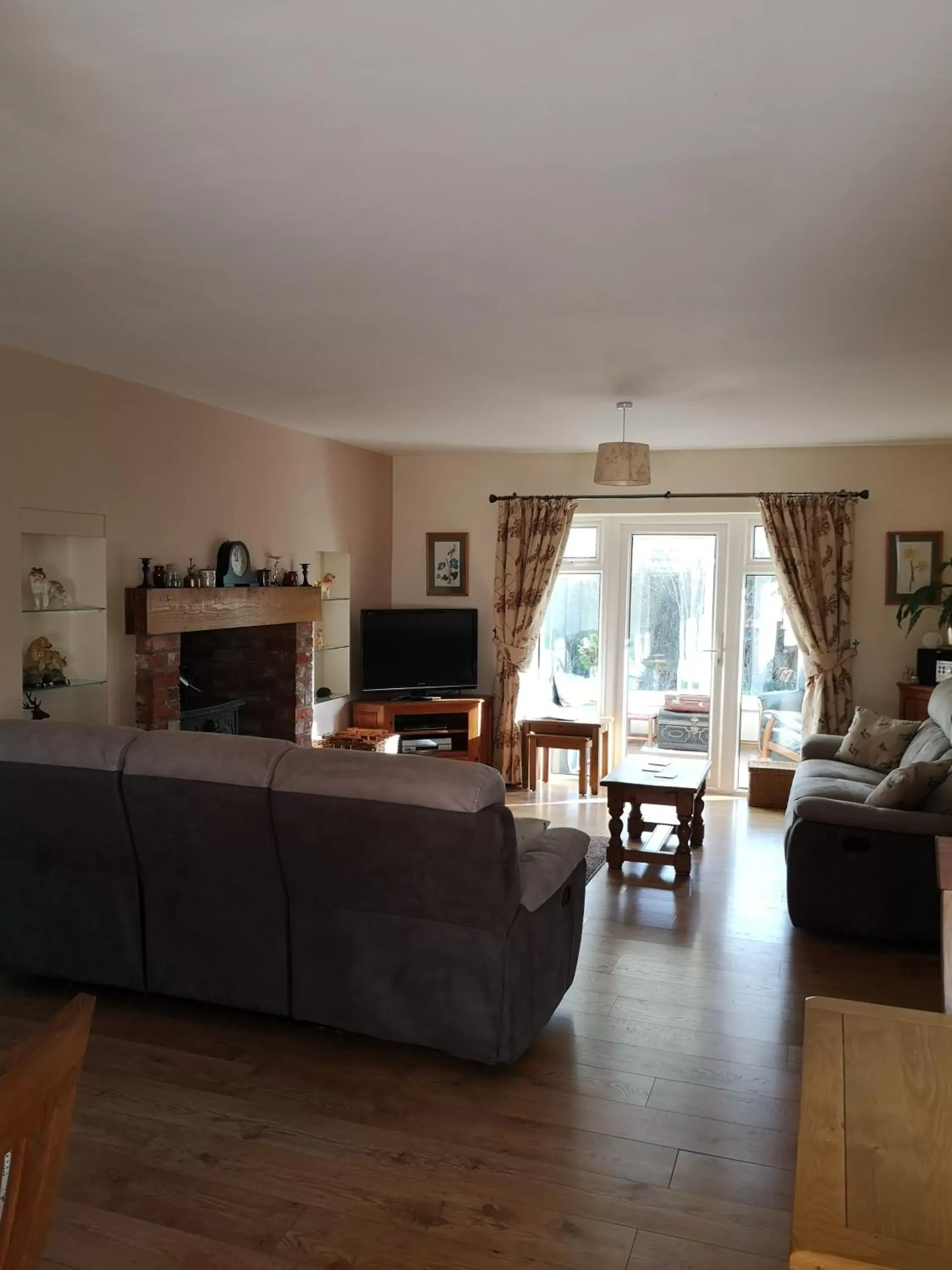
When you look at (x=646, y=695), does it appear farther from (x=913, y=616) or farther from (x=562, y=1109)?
(x=562, y=1109)

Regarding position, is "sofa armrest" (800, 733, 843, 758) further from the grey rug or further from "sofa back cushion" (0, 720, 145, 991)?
"sofa back cushion" (0, 720, 145, 991)

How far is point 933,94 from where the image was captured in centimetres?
197

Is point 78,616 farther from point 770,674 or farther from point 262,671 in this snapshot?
point 770,674

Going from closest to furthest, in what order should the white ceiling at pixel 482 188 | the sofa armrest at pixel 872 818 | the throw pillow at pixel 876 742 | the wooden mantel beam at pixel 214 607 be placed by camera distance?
the white ceiling at pixel 482 188 < the sofa armrest at pixel 872 818 < the wooden mantel beam at pixel 214 607 < the throw pillow at pixel 876 742

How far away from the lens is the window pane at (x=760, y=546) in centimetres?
734

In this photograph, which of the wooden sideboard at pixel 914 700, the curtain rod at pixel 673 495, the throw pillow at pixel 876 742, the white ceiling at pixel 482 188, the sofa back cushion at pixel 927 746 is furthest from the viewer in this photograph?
the curtain rod at pixel 673 495

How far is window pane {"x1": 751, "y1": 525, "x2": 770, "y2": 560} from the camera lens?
7.34 metres

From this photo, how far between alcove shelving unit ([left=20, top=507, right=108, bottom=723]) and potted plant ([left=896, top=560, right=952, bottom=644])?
4.77 metres

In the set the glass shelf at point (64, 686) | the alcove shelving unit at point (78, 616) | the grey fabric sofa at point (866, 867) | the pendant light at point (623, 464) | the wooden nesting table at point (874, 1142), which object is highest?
the pendant light at point (623, 464)

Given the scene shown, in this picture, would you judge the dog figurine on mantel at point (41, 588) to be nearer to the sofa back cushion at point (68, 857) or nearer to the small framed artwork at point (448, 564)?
the sofa back cushion at point (68, 857)

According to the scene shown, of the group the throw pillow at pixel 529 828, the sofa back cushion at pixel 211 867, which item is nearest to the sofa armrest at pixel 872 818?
the throw pillow at pixel 529 828

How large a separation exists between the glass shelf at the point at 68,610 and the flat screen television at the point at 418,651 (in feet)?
9.33

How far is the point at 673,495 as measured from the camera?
24.1ft

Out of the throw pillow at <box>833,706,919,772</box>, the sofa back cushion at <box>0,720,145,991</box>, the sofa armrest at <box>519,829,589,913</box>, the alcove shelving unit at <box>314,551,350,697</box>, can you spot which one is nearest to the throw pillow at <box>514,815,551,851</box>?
the sofa armrest at <box>519,829,589,913</box>
